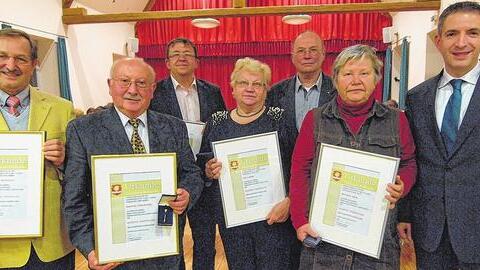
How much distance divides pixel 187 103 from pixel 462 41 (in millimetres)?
1713

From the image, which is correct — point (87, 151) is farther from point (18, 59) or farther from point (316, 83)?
point (316, 83)

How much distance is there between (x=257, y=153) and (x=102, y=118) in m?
0.72

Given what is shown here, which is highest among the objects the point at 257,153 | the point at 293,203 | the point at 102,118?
the point at 102,118

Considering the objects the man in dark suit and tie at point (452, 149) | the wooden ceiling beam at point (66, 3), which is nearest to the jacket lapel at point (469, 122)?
the man in dark suit and tie at point (452, 149)

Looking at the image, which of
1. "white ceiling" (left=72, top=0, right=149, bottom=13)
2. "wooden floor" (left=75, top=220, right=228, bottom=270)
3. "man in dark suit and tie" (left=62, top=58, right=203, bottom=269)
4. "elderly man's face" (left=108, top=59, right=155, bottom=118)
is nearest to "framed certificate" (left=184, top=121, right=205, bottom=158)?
"man in dark suit and tie" (left=62, top=58, right=203, bottom=269)

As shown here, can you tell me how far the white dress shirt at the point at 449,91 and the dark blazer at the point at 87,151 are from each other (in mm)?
1110

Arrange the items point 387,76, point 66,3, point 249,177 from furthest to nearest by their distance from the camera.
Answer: point 387,76, point 66,3, point 249,177

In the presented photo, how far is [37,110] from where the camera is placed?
1589 mm

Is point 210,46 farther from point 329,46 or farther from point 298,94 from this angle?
point 298,94

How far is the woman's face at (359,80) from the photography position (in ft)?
5.15

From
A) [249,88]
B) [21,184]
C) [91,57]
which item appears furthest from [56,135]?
[91,57]

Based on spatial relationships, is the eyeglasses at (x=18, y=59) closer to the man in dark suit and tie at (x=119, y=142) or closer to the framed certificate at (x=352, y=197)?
the man in dark suit and tie at (x=119, y=142)

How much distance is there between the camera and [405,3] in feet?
17.9

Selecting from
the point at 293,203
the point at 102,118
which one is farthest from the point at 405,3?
the point at 102,118
